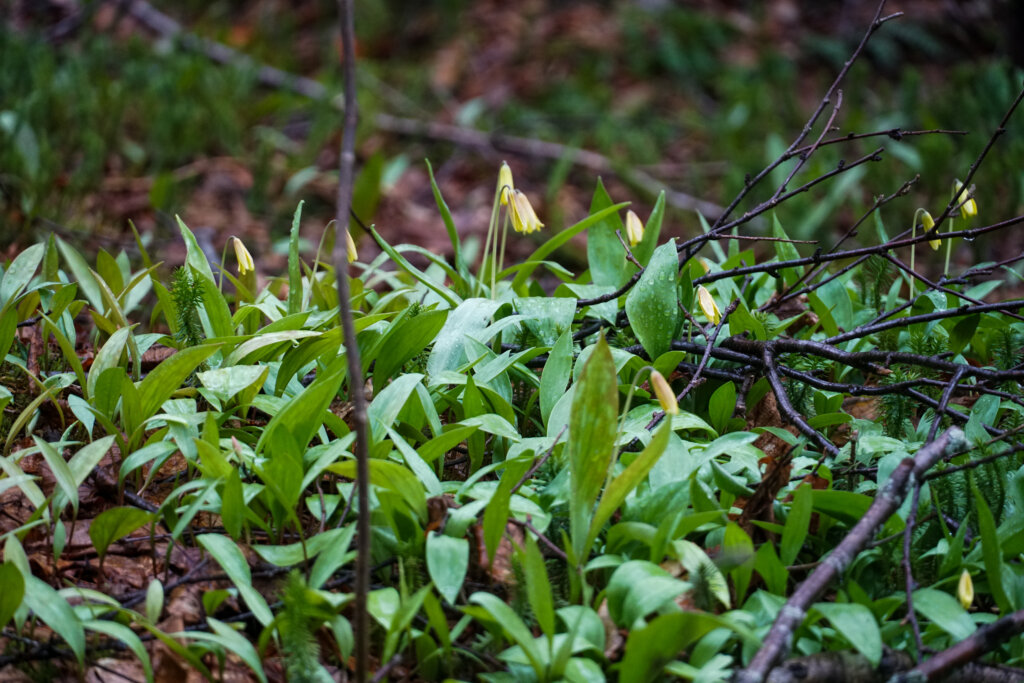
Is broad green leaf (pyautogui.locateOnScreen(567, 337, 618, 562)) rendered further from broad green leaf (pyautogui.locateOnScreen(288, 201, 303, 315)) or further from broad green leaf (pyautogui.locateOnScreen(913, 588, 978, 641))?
broad green leaf (pyautogui.locateOnScreen(288, 201, 303, 315))

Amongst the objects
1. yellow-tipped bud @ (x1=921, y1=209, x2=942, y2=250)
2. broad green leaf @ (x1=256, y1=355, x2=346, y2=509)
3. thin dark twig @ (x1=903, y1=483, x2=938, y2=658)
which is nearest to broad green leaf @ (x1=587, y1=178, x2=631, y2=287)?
yellow-tipped bud @ (x1=921, y1=209, x2=942, y2=250)

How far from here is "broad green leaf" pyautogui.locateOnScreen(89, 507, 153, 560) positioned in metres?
1.46

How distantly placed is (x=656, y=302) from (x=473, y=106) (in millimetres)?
4174

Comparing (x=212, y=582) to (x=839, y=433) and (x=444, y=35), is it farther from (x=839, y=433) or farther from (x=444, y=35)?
(x=444, y=35)

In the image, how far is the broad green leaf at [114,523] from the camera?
→ 1.46 m

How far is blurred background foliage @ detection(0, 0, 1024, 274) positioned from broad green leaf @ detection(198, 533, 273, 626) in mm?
1745

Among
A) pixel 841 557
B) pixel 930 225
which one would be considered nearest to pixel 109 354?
pixel 841 557

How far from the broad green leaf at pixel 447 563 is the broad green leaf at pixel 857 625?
565 millimetres

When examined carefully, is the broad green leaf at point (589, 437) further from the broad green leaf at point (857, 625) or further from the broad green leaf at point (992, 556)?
the broad green leaf at point (992, 556)

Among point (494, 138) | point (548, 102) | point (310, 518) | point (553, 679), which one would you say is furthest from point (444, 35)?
point (553, 679)

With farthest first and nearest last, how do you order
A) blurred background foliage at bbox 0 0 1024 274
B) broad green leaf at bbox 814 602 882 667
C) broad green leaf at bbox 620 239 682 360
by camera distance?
blurred background foliage at bbox 0 0 1024 274
broad green leaf at bbox 620 239 682 360
broad green leaf at bbox 814 602 882 667

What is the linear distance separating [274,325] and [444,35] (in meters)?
5.23

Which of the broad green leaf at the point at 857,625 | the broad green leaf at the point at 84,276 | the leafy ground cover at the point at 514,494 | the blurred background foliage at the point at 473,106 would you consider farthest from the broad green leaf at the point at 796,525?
the blurred background foliage at the point at 473,106

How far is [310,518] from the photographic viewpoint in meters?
1.68
